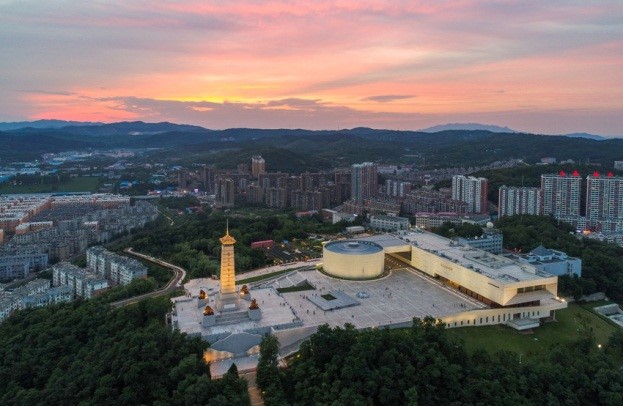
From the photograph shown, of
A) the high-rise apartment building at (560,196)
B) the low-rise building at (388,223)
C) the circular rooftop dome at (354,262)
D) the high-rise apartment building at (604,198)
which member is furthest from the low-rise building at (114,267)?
the high-rise apartment building at (604,198)

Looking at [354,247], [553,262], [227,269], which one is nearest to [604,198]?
[553,262]

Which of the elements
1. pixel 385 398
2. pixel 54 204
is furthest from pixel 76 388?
pixel 54 204

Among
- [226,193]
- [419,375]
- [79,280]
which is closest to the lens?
[419,375]

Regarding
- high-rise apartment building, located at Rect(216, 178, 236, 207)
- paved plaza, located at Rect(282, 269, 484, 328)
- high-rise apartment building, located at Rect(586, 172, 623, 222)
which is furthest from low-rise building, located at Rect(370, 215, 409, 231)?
high-rise apartment building, located at Rect(216, 178, 236, 207)

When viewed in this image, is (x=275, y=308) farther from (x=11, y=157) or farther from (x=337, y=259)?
(x=11, y=157)

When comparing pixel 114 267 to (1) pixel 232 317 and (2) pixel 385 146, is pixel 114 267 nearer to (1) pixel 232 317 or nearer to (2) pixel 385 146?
(1) pixel 232 317

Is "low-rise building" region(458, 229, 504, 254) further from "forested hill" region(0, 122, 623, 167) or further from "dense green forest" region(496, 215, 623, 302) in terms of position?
"forested hill" region(0, 122, 623, 167)
